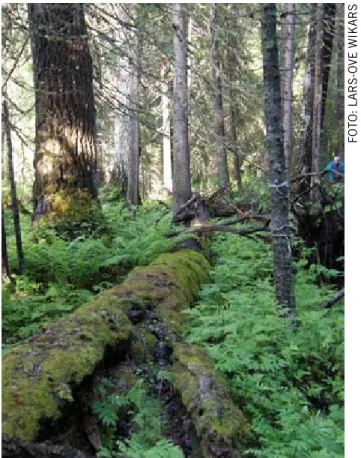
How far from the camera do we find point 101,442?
3.06 meters

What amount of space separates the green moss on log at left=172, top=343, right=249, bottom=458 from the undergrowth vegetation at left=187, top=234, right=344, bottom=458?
110 mm

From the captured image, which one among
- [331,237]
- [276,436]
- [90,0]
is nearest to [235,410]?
[276,436]

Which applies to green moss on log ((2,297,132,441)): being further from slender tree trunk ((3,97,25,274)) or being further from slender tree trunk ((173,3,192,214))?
slender tree trunk ((173,3,192,214))

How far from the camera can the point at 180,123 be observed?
11.6 m

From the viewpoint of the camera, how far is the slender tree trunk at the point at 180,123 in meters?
11.3

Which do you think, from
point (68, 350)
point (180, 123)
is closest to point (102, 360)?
point (68, 350)

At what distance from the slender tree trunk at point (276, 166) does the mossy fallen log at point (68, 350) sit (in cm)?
120

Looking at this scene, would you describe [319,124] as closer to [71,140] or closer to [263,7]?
[71,140]

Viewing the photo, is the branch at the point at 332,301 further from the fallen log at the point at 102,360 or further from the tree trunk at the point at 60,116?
the tree trunk at the point at 60,116

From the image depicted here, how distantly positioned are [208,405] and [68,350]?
3.68 ft

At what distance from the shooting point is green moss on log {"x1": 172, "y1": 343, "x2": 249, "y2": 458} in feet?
9.23

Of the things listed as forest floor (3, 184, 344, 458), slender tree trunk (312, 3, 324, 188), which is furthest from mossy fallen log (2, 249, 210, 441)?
slender tree trunk (312, 3, 324, 188)

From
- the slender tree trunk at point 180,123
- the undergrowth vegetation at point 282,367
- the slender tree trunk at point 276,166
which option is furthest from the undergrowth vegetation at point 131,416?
the slender tree trunk at point 180,123

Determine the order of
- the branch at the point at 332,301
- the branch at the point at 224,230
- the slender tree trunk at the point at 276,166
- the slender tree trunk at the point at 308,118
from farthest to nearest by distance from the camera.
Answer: the slender tree trunk at the point at 308,118 → the branch at the point at 224,230 → the branch at the point at 332,301 → the slender tree trunk at the point at 276,166
